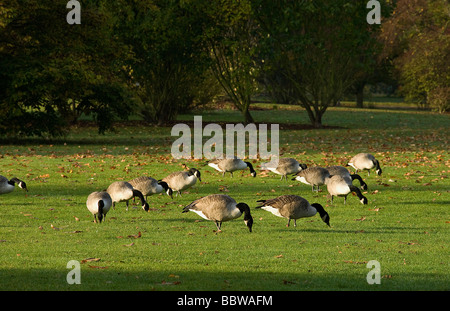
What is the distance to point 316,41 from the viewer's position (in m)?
44.7

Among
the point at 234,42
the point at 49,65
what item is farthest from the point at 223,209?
the point at 234,42

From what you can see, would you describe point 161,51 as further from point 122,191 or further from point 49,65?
point 122,191

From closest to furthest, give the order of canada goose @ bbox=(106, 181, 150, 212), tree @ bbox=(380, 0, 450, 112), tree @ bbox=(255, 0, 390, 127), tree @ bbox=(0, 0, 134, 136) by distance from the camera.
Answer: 1. canada goose @ bbox=(106, 181, 150, 212)
2. tree @ bbox=(0, 0, 134, 136)
3. tree @ bbox=(255, 0, 390, 127)
4. tree @ bbox=(380, 0, 450, 112)

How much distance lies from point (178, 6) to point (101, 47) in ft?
37.1

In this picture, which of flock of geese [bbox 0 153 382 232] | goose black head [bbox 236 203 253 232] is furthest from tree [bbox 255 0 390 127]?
goose black head [bbox 236 203 253 232]

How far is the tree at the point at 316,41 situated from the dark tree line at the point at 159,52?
8 cm

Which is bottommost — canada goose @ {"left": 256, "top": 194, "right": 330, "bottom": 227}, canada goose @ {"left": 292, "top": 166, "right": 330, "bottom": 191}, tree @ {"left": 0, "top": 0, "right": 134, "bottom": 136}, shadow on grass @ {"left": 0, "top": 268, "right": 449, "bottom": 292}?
shadow on grass @ {"left": 0, "top": 268, "right": 449, "bottom": 292}

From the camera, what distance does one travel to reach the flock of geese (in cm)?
1241

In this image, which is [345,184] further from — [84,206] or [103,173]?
[103,173]

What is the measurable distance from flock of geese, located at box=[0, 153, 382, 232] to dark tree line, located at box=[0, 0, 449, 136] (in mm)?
16215

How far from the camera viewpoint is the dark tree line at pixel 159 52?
109ft

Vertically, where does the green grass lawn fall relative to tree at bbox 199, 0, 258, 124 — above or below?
below

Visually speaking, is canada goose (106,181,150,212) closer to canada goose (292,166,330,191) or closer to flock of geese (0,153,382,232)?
flock of geese (0,153,382,232)

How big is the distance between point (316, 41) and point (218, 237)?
3422 cm
